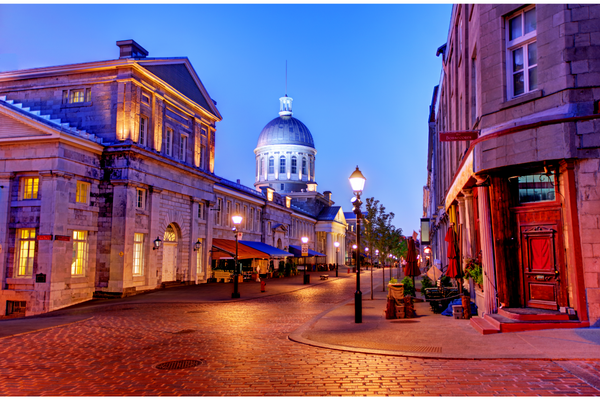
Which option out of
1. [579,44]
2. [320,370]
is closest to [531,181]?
[579,44]

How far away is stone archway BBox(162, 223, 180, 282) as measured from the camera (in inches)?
1160

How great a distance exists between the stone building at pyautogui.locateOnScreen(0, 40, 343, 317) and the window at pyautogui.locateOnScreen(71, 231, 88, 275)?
56mm

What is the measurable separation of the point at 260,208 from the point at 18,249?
28804 mm

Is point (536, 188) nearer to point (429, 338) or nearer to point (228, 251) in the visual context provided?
point (429, 338)

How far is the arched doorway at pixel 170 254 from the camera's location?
96.7ft

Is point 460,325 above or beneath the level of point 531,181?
beneath

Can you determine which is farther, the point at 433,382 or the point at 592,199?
the point at 592,199

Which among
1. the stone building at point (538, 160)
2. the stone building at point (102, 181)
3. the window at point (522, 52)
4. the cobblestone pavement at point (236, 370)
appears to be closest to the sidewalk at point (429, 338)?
the cobblestone pavement at point (236, 370)

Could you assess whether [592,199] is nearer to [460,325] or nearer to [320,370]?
[460,325]

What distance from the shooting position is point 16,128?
2192 cm

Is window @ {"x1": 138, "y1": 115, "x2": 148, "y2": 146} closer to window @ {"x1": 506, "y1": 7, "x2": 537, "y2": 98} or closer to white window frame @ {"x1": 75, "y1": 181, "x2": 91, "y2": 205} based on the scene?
white window frame @ {"x1": 75, "y1": 181, "x2": 91, "y2": 205}

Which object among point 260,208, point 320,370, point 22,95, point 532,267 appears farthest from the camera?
point 260,208

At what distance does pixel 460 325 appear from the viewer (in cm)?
1223

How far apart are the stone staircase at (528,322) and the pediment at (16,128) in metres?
20.0
